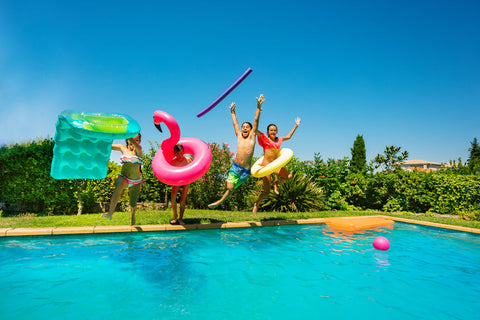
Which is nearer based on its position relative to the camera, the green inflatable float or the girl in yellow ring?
the green inflatable float

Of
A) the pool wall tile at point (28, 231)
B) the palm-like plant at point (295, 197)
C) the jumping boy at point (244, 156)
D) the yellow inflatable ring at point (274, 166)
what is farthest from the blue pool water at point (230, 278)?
the palm-like plant at point (295, 197)

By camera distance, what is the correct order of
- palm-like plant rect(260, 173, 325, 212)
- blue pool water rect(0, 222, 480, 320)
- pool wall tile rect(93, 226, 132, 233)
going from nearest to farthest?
1. blue pool water rect(0, 222, 480, 320)
2. pool wall tile rect(93, 226, 132, 233)
3. palm-like plant rect(260, 173, 325, 212)

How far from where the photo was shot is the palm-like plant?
10.4 metres

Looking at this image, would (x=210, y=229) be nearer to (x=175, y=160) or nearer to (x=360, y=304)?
(x=175, y=160)

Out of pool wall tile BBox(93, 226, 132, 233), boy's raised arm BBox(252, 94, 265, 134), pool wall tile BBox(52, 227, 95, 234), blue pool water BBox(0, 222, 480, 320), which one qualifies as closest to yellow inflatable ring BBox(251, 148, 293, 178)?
boy's raised arm BBox(252, 94, 265, 134)

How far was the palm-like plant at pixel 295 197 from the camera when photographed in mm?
10438

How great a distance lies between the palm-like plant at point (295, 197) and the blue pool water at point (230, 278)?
4057mm

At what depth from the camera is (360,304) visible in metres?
3.29

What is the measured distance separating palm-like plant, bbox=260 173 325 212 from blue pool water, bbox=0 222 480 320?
4.06 meters

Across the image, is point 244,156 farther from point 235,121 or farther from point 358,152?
point 358,152

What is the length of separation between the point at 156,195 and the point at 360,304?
27.5 ft

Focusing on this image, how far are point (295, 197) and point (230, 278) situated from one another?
22.7ft

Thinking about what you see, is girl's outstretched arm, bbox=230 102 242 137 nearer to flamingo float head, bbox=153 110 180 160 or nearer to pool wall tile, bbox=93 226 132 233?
flamingo float head, bbox=153 110 180 160

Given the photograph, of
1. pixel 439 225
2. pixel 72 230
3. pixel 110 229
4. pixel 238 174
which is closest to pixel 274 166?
pixel 238 174
